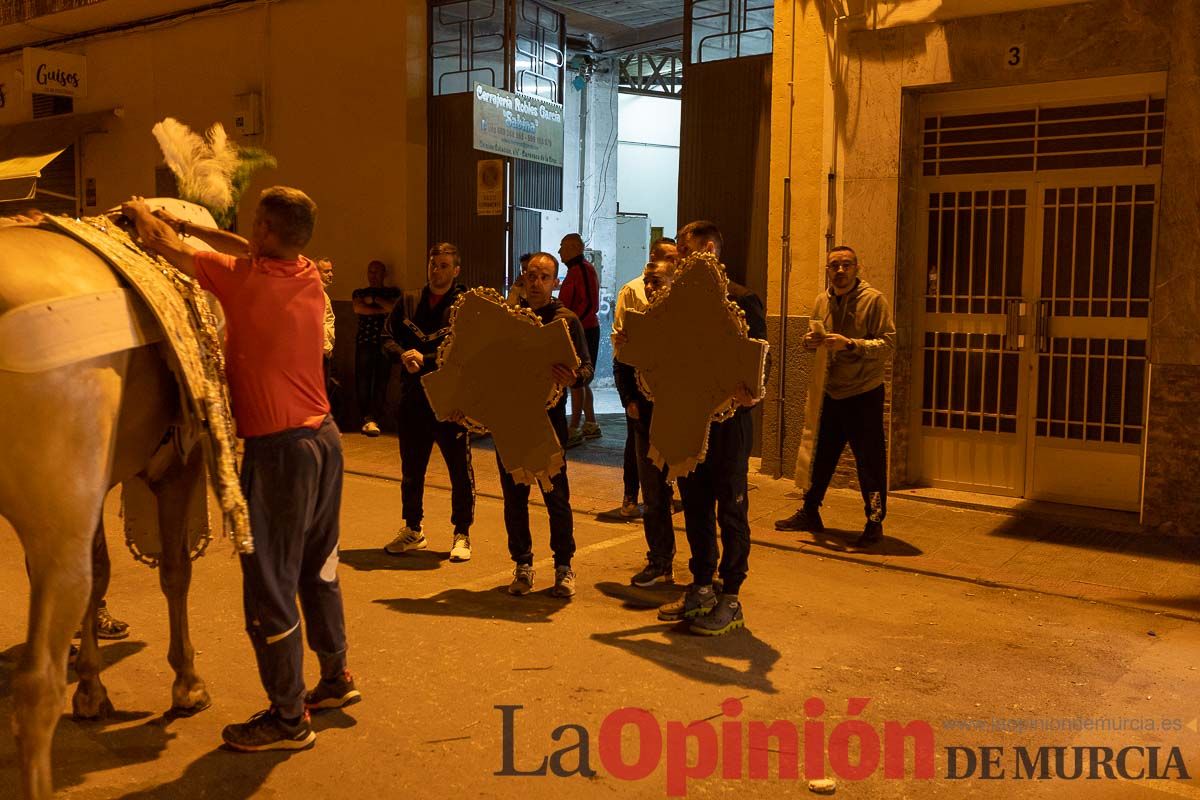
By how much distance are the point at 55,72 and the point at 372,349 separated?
740 cm

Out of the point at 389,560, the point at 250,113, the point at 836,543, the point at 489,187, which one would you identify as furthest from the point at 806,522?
the point at 250,113

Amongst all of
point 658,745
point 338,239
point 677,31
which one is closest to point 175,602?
point 658,745

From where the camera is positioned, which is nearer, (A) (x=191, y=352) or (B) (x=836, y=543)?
(A) (x=191, y=352)

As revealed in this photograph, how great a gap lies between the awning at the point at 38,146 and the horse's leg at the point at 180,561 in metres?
12.6

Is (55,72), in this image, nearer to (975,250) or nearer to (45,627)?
(975,250)

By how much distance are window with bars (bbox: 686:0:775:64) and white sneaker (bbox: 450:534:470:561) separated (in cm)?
541

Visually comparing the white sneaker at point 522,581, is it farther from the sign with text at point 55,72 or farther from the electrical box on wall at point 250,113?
the sign with text at point 55,72

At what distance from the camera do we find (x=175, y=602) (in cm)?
453

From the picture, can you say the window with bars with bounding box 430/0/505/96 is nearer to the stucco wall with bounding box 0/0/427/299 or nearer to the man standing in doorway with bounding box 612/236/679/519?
the stucco wall with bounding box 0/0/427/299

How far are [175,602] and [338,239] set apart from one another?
9.23m

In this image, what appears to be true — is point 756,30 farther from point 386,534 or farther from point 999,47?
point 386,534

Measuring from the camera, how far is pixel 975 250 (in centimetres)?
884

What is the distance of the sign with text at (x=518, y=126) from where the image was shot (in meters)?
11.9

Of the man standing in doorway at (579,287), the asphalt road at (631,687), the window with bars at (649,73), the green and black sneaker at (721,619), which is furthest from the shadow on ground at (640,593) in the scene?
the window with bars at (649,73)
